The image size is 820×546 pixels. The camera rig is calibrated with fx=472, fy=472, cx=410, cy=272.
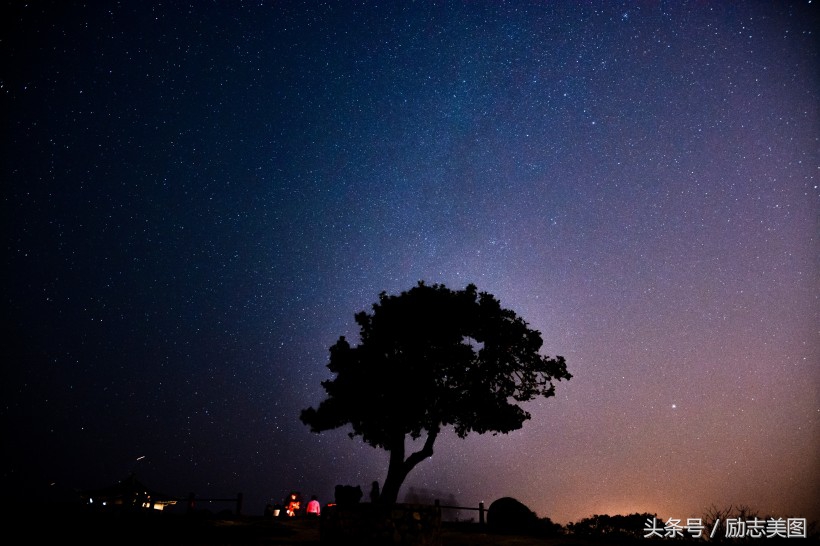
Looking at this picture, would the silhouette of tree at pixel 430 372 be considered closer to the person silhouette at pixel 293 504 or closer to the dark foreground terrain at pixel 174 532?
the dark foreground terrain at pixel 174 532

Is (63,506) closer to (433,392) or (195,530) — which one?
(195,530)

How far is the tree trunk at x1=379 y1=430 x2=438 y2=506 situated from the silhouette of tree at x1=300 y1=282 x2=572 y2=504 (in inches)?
1.7

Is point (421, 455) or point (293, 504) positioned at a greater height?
point (421, 455)

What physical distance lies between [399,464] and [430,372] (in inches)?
165

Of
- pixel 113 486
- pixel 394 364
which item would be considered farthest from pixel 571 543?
pixel 113 486

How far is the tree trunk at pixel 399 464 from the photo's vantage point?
20.1 metres

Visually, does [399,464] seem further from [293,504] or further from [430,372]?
[293,504]

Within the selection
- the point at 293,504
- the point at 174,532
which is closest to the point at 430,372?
the point at 174,532

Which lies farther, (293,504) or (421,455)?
(293,504)

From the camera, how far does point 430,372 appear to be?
21.7m

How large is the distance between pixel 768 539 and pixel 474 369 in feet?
44.5

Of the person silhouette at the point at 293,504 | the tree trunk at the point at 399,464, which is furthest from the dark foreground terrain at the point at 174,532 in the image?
the person silhouette at the point at 293,504

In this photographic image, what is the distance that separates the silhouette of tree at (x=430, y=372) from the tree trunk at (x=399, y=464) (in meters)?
0.04

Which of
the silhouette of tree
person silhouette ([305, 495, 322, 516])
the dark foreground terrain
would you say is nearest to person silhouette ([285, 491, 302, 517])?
person silhouette ([305, 495, 322, 516])
